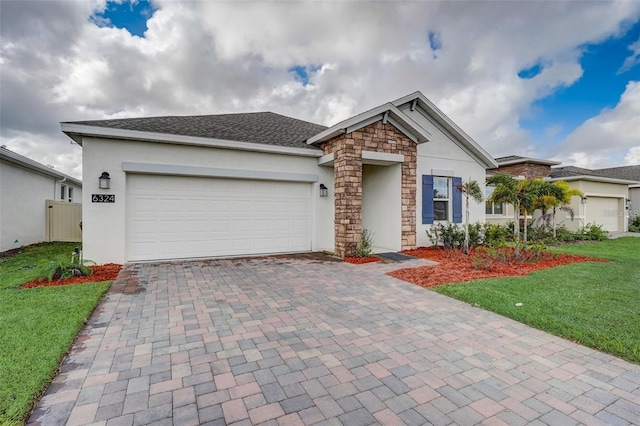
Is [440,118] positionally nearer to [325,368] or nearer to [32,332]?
[325,368]

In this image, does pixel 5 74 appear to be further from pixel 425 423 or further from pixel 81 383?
pixel 425 423

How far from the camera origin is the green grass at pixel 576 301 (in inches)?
137

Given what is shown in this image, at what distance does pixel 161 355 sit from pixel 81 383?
0.67 m

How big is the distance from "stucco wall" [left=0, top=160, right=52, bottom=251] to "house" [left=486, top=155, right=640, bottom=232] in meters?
19.4

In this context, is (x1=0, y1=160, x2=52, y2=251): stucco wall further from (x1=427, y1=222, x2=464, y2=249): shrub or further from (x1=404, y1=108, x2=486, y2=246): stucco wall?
(x1=427, y1=222, x2=464, y2=249): shrub

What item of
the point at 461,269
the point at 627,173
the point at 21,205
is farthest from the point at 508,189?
the point at 627,173

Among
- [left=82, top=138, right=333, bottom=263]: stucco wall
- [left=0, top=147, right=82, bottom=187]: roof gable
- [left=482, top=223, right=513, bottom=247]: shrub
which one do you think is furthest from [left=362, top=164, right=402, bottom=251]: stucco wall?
[left=0, top=147, right=82, bottom=187]: roof gable

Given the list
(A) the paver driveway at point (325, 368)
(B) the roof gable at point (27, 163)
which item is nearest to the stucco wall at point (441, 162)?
(A) the paver driveway at point (325, 368)

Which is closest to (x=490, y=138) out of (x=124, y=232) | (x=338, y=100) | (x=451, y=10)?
(x=338, y=100)

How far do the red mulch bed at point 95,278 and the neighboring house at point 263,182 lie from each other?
1.58ft

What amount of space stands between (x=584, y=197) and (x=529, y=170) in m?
3.42

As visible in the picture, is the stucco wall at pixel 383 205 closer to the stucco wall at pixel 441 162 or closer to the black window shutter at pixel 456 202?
the stucco wall at pixel 441 162

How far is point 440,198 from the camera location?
11.2 metres

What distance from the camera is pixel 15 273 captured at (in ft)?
21.6
